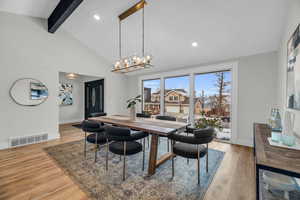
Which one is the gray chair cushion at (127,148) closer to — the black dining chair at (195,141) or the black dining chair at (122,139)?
the black dining chair at (122,139)

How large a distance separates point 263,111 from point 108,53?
16.8 ft

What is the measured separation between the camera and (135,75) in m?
5.95

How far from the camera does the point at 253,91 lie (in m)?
3.22

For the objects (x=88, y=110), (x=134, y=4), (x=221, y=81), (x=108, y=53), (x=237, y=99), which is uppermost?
(x=134, y=4)

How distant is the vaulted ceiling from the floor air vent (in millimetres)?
3312

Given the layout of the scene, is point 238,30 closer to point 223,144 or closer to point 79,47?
point 223,144

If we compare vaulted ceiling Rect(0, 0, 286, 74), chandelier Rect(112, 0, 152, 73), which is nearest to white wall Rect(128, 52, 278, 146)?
vaulted ceiling Rect(0, 0, 286, 74)

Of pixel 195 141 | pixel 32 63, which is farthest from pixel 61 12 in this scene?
pixel 195 141

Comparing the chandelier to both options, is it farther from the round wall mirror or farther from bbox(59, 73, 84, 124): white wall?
bbox(59, 73, 84, 124): white wall

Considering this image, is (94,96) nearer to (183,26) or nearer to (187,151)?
(183,26)

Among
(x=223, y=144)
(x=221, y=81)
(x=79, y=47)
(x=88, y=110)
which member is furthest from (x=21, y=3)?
(x=223, y=144)

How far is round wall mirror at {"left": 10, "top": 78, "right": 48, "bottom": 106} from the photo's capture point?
3.38 m

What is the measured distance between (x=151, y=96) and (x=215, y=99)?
8.56 feet

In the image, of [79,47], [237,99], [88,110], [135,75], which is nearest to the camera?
[237,99]
